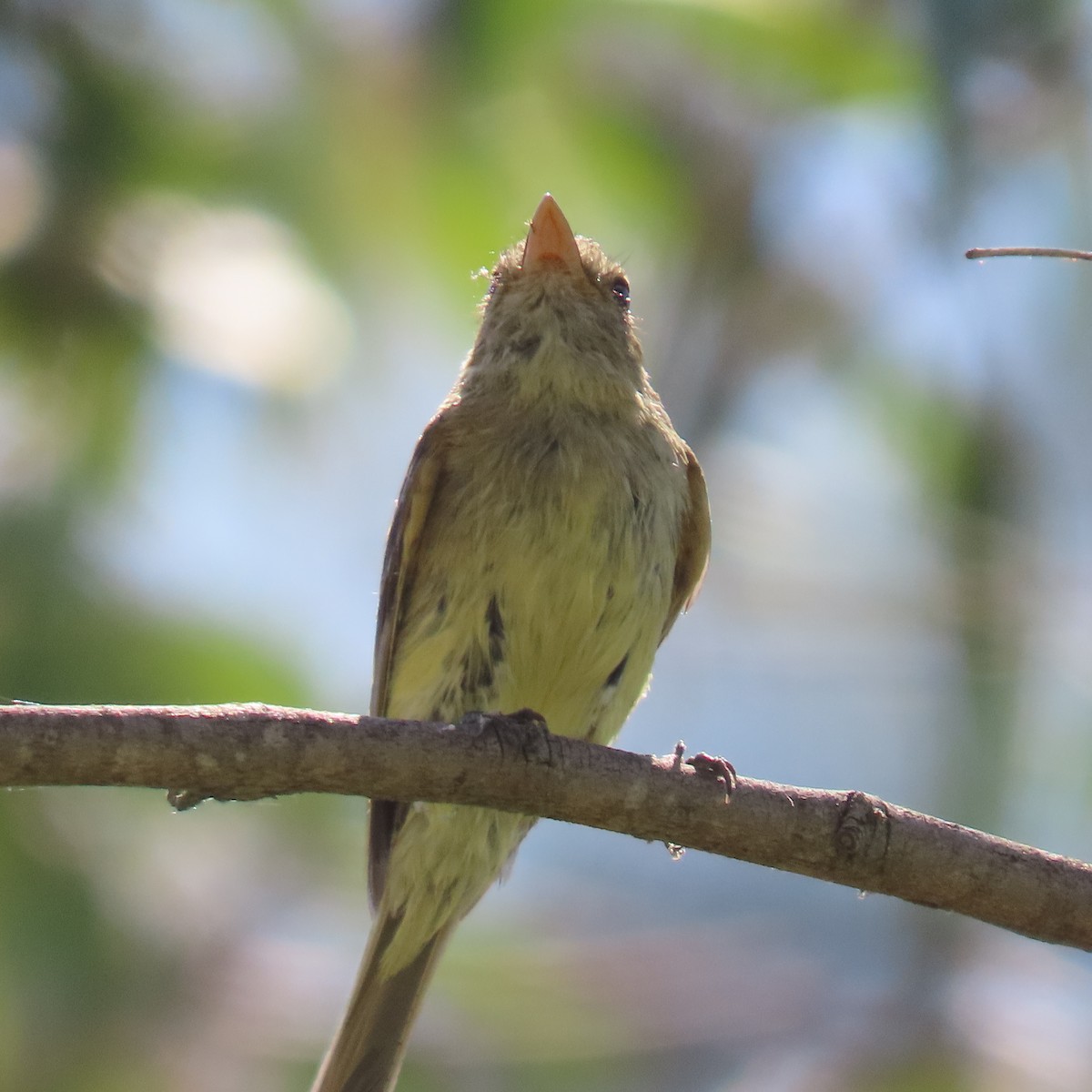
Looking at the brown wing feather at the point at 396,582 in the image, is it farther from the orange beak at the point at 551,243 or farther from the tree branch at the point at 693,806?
the tree branch at the point at 693,806

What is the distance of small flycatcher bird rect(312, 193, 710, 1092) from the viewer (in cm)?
470

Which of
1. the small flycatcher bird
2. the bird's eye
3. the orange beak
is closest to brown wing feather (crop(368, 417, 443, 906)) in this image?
the small flycatcher bird

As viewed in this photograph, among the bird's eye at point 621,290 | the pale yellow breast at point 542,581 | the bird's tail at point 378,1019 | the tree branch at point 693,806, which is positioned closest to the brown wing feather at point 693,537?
the pale yellow breast at point 542,581

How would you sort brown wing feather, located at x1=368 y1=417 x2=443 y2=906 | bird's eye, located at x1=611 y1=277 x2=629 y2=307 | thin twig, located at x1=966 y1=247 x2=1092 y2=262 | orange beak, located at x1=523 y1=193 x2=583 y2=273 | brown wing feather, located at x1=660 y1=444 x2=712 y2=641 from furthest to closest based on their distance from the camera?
bird's eye, located at x1=611 y1=277 x2=629 y2=307
orange beak, located at x1=523 y1=193 x2=583 y2=273
brown wing feather, located at x1=660 y1=444 x2=712 y2=641
brown wing feather, located at x1=368 y1=417 x2=443 y2=906
thin twig, located at x1=966 y1=247 x2=1092 y2=262

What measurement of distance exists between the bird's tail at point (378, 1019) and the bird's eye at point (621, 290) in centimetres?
235

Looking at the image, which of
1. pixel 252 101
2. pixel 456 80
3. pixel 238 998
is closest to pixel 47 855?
pixel 238 998

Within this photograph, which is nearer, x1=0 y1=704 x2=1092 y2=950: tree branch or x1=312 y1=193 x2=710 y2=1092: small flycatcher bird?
x1=0 y1=704 x2=1092 y2=950: tree branch

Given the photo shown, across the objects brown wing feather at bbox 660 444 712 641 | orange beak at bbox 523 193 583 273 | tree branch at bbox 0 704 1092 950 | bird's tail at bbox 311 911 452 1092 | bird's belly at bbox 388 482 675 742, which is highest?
orange beak at bbox 523 193 583 273

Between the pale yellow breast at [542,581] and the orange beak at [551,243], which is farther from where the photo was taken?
the orange beak at [551,243]

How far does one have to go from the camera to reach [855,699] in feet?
36.1

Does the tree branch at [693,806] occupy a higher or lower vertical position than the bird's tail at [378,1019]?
higher

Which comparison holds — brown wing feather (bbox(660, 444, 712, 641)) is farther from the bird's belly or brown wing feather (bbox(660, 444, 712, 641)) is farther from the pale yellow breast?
the bird's belly

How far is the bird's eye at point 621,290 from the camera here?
5.82m

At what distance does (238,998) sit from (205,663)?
8.68 feet
